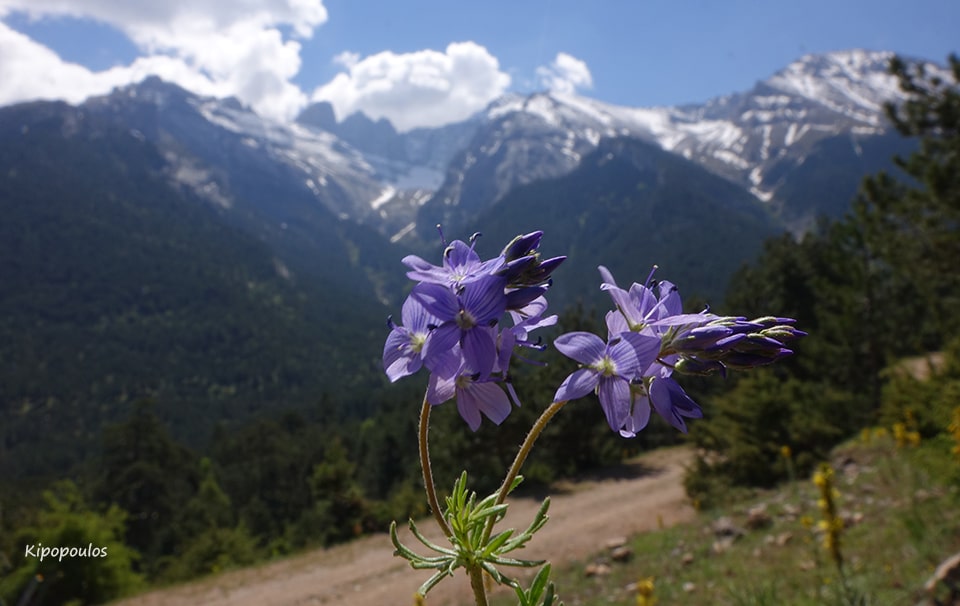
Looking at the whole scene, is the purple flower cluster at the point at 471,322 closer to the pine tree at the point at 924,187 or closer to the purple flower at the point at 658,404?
the purple flower at the point at 658,404

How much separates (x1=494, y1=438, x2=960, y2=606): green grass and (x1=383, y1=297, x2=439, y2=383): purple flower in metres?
4.38

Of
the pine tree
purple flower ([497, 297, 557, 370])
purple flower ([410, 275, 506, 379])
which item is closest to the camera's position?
purple flower ([410, 275, 506, 379])

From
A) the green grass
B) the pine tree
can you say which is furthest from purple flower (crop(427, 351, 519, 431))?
the pine tree

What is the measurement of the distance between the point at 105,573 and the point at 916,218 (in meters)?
26.5

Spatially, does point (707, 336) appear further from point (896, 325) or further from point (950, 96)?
point (896, 325)

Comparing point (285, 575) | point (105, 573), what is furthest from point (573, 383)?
point (105, 573)

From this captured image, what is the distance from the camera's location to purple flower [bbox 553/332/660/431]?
150 centimetres

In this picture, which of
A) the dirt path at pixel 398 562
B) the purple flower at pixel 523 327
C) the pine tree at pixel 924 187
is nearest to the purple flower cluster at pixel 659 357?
the purple flower at pixel 523 327

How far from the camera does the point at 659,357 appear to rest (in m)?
1.63

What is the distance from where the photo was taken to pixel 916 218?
17.9 metres

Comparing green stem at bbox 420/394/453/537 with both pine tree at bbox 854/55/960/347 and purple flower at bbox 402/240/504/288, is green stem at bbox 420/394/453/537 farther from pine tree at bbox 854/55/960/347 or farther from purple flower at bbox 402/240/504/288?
pine tree at bbox 854/55/960/347

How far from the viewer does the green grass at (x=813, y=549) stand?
7618 mm

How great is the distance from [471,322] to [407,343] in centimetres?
25

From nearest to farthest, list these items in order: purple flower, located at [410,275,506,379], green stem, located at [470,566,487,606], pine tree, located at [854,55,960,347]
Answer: green stem, located at [470,566,487,606]
purple flower, located at [410,275,506,379]
pine tree, located at [854,55,960,347]
